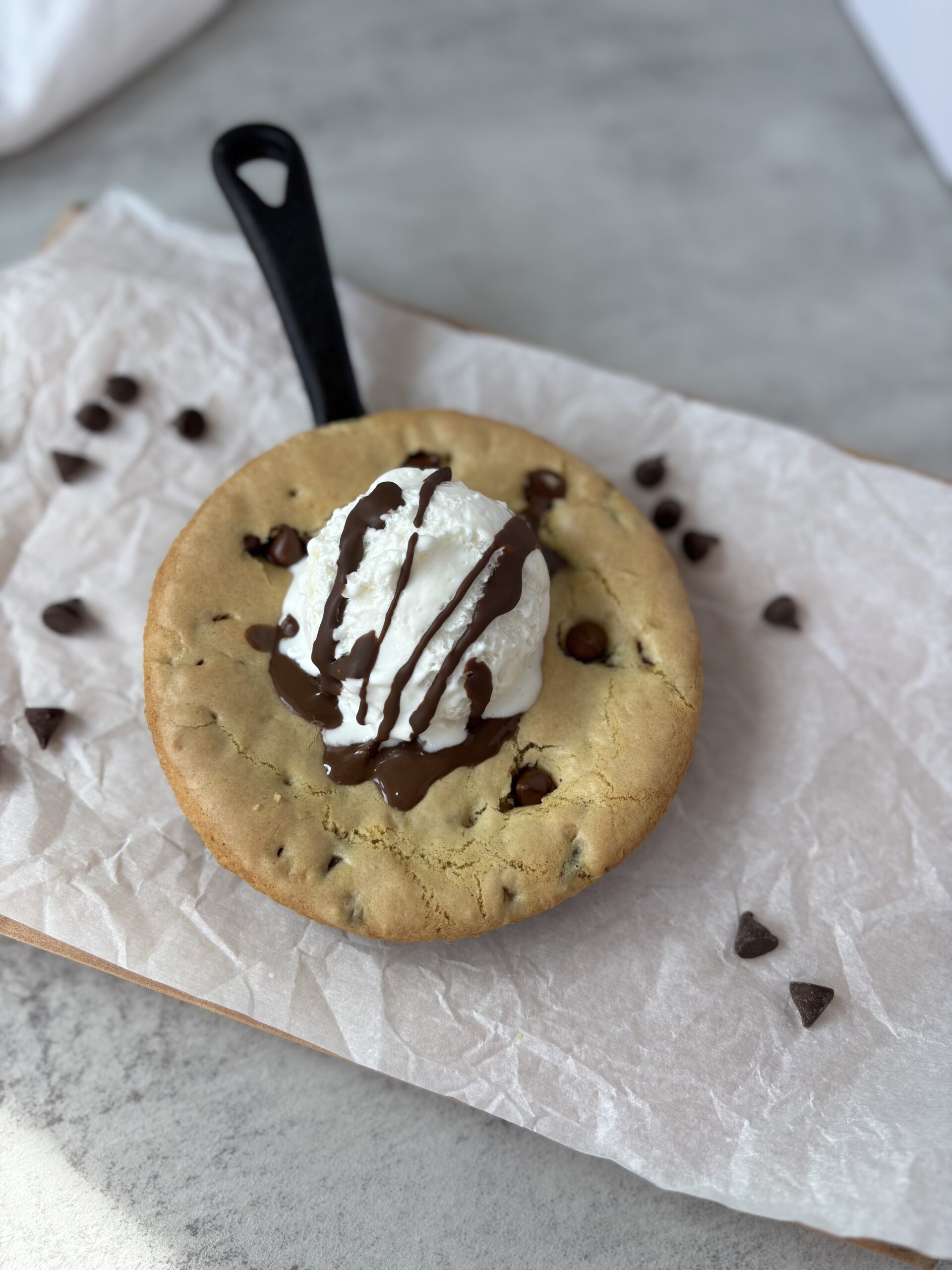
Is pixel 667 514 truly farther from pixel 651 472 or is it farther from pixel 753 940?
pixel 753 940

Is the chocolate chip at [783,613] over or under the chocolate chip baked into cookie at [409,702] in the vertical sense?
over

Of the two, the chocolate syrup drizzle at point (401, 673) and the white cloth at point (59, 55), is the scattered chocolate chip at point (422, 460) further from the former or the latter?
the white cloth at point (59, 55)

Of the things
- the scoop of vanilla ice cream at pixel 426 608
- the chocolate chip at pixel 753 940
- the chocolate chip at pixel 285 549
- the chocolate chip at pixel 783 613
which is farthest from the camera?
the chocolate chip at pixel 783 613

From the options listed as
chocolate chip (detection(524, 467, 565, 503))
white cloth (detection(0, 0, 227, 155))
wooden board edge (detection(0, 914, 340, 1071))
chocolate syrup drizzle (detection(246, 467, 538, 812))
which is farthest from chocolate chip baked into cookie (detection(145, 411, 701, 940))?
white cloth (detection(0, 0, 227, 155))

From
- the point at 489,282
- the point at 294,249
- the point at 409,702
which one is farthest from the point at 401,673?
the point at 489,282

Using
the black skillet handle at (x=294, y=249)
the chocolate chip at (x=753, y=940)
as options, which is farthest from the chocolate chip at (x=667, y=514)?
the chocolate chip at (x=753, y=940)

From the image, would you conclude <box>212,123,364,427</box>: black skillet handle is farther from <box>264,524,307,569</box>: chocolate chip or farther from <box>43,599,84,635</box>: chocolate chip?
<box>43,599,84,635</box>: chocolate chip

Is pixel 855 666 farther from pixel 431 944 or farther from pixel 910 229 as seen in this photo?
pixel 910 229
